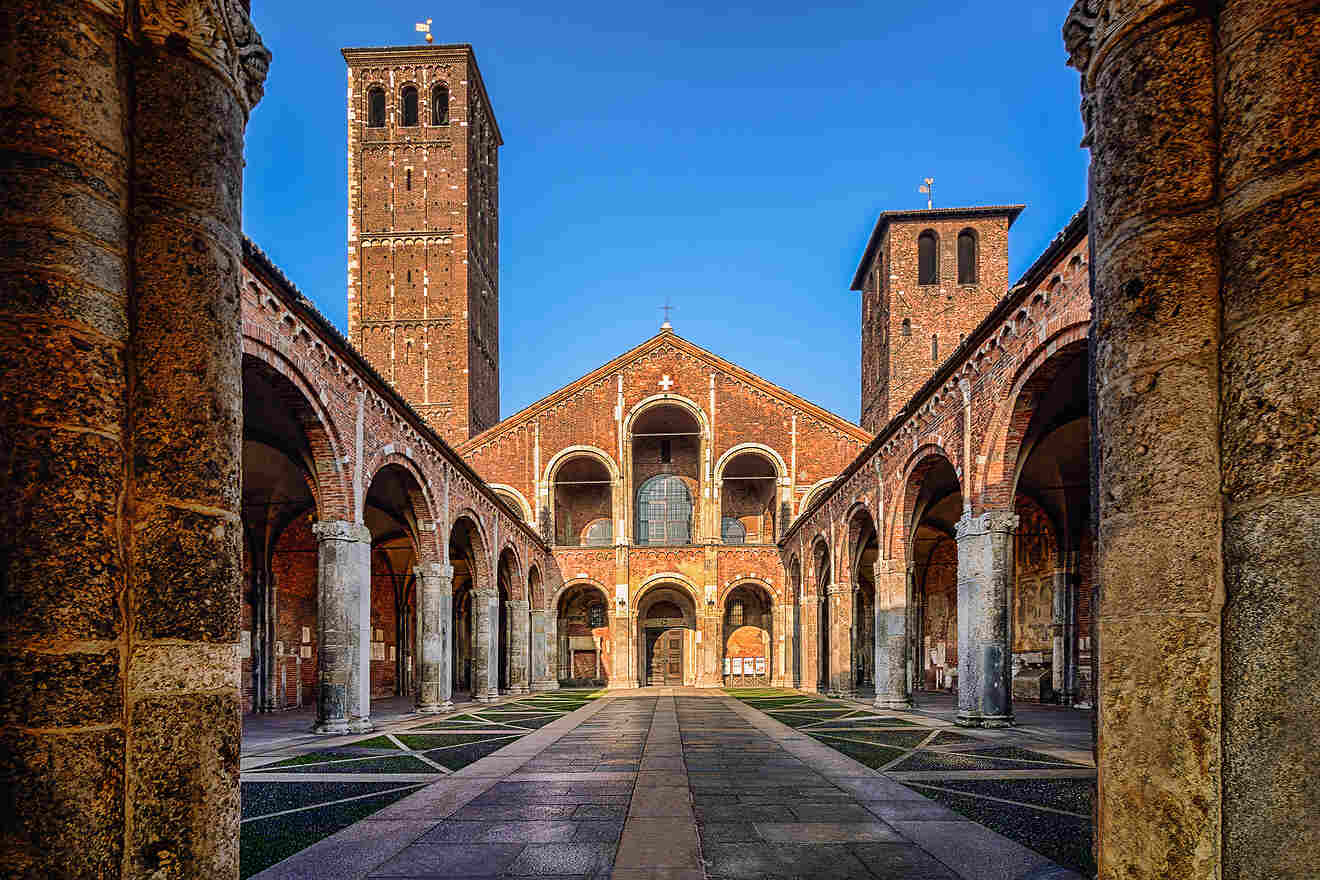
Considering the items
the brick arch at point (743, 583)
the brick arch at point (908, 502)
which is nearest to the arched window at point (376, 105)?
the brick arch at point (743, 583)

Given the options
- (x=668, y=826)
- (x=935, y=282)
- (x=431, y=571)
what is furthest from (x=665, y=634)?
(x=668, y=826)

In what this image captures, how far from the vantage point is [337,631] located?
12828 mm

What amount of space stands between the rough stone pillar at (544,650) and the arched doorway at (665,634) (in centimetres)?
364

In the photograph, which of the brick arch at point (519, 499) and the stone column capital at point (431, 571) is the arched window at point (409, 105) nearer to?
the brick arch at point (519, 499)

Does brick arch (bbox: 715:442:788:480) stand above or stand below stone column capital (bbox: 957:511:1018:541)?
above

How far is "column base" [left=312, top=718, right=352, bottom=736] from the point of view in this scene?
12703 mm

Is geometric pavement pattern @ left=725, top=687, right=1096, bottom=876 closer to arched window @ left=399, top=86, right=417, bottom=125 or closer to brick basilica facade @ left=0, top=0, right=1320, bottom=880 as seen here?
brick basilica facade @ left=0, top=0, right=1320, bottom=880

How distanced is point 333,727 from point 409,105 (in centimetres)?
3601

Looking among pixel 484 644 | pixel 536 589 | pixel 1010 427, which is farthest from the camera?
pixel 536 589

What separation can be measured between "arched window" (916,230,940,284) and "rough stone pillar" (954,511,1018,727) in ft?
88.3

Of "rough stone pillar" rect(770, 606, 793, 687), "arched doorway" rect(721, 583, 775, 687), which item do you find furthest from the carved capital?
"arched doorway" rect(721, 583, 775, 687)

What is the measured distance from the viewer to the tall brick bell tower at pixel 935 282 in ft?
122

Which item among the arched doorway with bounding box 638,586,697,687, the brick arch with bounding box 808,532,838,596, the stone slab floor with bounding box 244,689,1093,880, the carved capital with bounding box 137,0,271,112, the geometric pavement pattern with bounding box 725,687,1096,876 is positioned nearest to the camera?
the carved capital with bounding box 137,0,271,112

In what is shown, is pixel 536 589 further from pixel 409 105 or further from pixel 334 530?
pixel 409 105
